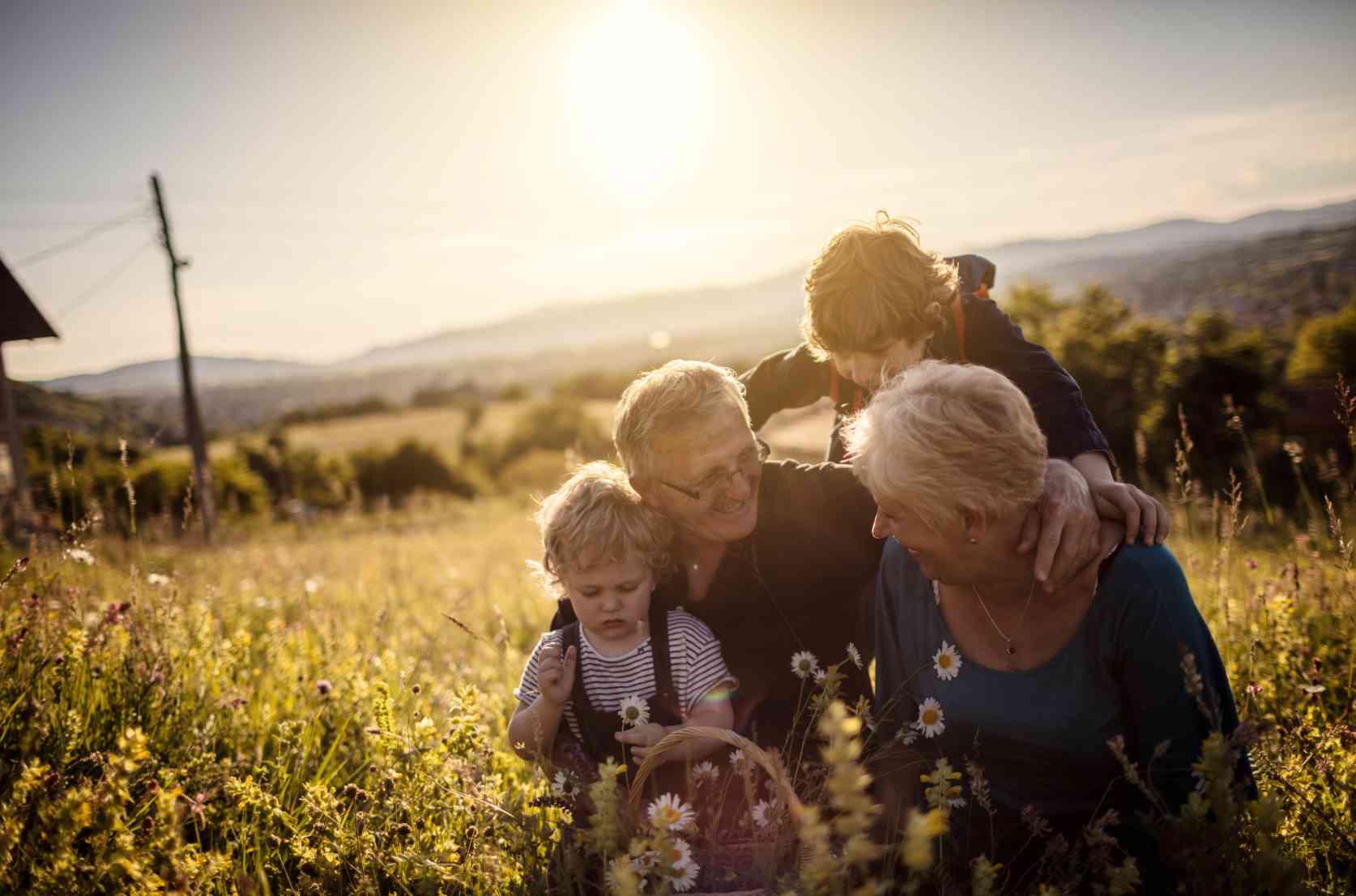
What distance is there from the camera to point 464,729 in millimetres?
2301

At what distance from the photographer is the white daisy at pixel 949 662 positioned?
2.54 m

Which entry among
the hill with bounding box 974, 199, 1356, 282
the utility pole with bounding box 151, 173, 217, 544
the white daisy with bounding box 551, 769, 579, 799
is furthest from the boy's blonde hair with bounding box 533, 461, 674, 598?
the utility pole with bounding box 151, 173, 217, 544

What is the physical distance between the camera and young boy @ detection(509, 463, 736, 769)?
111 inches

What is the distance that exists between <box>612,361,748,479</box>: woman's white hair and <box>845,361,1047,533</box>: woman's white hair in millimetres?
767

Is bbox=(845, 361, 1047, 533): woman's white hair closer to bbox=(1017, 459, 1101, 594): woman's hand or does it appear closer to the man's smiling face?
bbox=(1017, 459, 1101, 594): woman's hand

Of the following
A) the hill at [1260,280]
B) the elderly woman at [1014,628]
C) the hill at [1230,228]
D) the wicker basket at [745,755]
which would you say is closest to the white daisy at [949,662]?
the elderly woman at [1014,628]

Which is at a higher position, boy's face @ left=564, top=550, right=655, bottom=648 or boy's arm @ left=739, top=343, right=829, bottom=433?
boy's arm @ left=739, top=343, right=829, bottom=433

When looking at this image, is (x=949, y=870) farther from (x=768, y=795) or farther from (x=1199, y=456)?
(x=1199, y=456)

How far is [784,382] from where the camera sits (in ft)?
13.2

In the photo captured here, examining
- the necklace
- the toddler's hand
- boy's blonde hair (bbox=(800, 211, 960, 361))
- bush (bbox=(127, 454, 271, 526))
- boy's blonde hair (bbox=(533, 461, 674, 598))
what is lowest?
bush (bbox=(127, 454, 271, 526))

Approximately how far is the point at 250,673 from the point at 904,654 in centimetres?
310

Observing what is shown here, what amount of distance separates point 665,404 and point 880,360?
948 mm

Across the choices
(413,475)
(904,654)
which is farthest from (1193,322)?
(413,475)

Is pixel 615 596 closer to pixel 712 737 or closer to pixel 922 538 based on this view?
pixel 712 737
